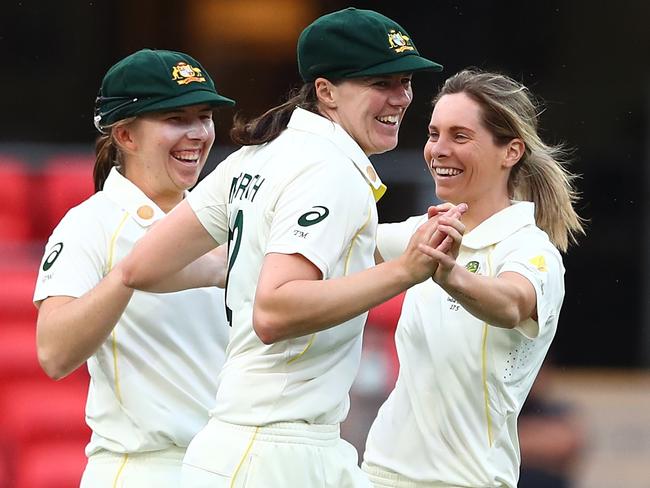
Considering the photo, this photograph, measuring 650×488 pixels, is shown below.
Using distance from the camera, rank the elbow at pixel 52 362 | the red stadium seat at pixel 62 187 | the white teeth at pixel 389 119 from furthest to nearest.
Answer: the red stadium seat at pixel 62 187 < the elbow at pixel 52 362 < the white teeth at pixel 389 119

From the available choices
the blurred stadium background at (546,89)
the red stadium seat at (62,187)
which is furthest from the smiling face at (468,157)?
the blurred stadium background at (546,89)

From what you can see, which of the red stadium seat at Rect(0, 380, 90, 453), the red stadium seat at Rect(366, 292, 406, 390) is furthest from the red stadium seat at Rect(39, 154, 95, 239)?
the red stadium seat at Rect(366, 292, 406, 390)

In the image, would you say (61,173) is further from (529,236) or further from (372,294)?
(372,294)

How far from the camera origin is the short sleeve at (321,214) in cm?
298

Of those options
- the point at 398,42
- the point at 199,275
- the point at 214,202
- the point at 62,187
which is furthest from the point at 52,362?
the point at 62,187

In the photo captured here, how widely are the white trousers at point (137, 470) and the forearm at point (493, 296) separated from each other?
88 centimetres

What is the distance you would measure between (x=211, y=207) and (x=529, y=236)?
31.1 inches

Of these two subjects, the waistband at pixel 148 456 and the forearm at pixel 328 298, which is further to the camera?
the waistband at pixel 148 456

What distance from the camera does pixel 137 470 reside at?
142 inches

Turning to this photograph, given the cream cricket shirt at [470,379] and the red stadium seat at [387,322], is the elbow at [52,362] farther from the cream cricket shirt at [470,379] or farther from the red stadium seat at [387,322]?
the red stadium seat at [387,322]

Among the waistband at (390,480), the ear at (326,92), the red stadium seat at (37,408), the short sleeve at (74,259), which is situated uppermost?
the ear at (326,92)

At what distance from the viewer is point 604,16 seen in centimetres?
1064

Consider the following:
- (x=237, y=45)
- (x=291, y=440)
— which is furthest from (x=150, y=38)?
(x=291, y=440)

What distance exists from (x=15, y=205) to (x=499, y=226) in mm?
4744
